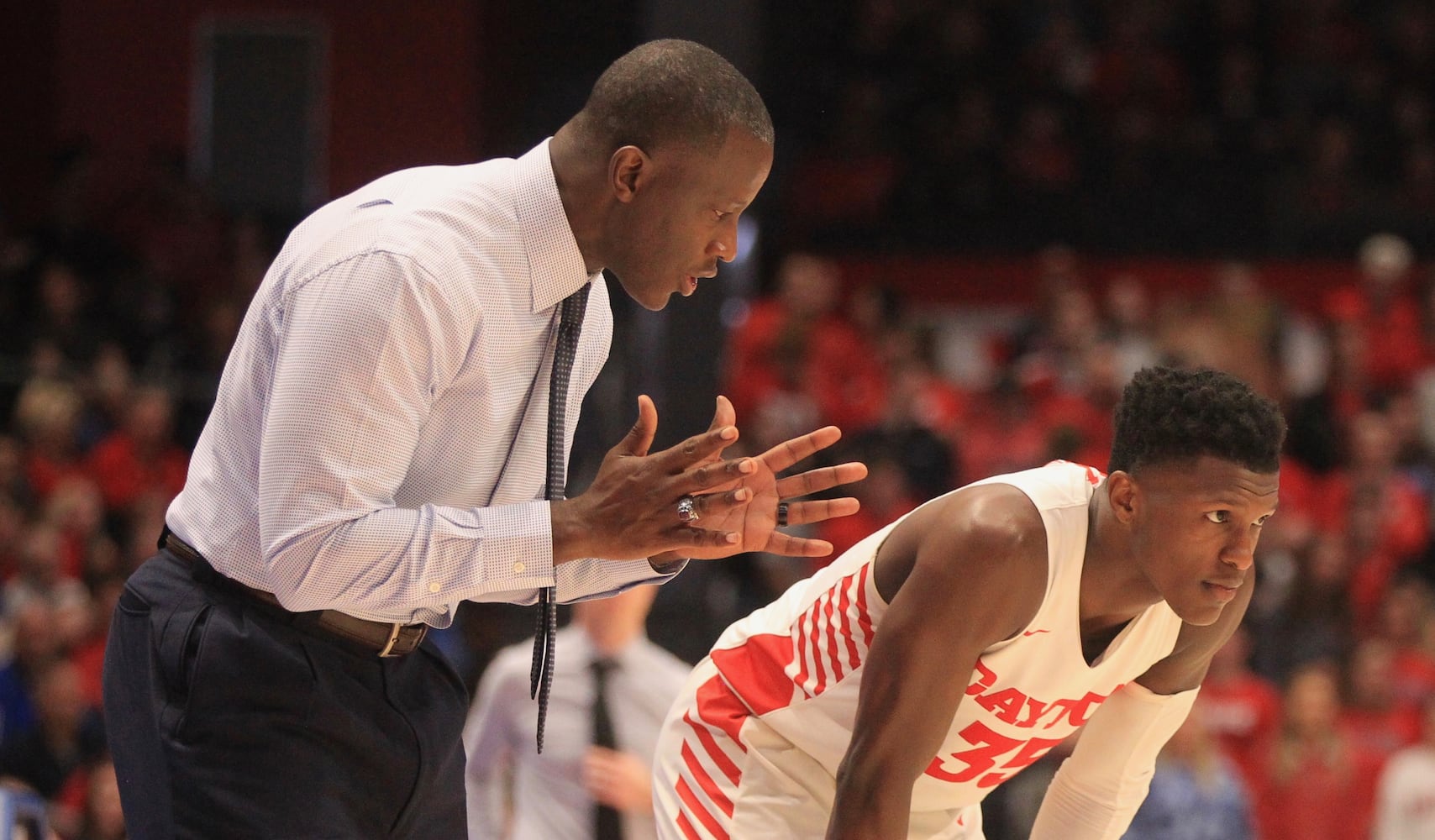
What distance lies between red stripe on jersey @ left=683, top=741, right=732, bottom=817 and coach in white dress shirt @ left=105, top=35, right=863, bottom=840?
1.59ft

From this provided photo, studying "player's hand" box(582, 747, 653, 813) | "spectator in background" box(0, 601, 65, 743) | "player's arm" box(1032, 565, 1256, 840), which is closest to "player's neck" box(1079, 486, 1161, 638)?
"player's arm" box(1032, 565, 1256, 840)

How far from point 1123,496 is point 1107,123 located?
29.2 feet

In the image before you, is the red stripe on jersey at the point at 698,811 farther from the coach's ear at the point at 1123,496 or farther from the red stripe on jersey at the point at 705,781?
the coach's ear at the point at 1123,496

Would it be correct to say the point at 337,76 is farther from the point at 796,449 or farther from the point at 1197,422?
the point at 1197,422

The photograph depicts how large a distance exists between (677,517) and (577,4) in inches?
388

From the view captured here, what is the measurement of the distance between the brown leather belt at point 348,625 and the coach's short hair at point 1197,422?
112 cm

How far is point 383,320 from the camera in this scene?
2.16 meters

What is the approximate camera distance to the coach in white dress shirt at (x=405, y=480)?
2158 mm

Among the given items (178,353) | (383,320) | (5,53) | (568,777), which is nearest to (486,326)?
(383,320)

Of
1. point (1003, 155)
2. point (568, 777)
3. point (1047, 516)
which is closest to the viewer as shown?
point (1047, 516)

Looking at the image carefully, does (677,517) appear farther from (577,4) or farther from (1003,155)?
(577,4)

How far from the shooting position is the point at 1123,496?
8.52 feet

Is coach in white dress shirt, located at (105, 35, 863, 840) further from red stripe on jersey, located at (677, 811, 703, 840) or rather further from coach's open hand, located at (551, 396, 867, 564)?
red stripe on jersey, located at (677, 811, 703, 840)

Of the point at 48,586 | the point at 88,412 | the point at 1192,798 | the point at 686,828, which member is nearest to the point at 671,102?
the point at 686,828
